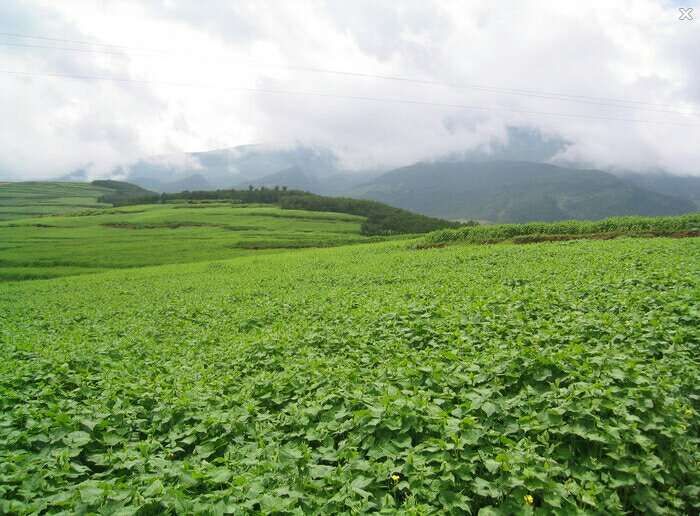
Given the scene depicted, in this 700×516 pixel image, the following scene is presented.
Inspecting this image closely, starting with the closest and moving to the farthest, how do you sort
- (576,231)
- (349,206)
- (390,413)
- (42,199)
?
(390,413) → (576,231) → (349,206) → (42,199)

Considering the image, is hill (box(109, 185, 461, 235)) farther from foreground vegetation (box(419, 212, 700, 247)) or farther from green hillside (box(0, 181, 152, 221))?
foreground vegetation (box(419, 212, 700, 247))

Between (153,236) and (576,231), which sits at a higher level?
(576,231)

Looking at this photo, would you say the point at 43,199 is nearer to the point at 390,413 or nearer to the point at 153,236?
the point at 153,236

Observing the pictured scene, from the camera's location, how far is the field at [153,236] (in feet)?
210

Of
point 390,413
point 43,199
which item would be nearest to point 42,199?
point 43,199

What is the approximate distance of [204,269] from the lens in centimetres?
4706

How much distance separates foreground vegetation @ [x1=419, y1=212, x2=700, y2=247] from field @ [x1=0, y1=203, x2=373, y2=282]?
35.1 m

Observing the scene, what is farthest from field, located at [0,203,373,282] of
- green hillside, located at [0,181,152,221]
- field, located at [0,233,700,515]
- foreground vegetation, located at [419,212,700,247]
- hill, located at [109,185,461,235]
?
field, located at [0,233,700,515]

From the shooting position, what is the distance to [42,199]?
15250 cm

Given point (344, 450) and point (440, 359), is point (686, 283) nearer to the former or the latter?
point (440, 359)

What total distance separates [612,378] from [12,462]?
334 inches

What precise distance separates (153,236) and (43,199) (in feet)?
315

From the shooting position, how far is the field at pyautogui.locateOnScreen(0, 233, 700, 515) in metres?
4.72

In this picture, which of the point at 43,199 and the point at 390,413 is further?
the point at 43,199
